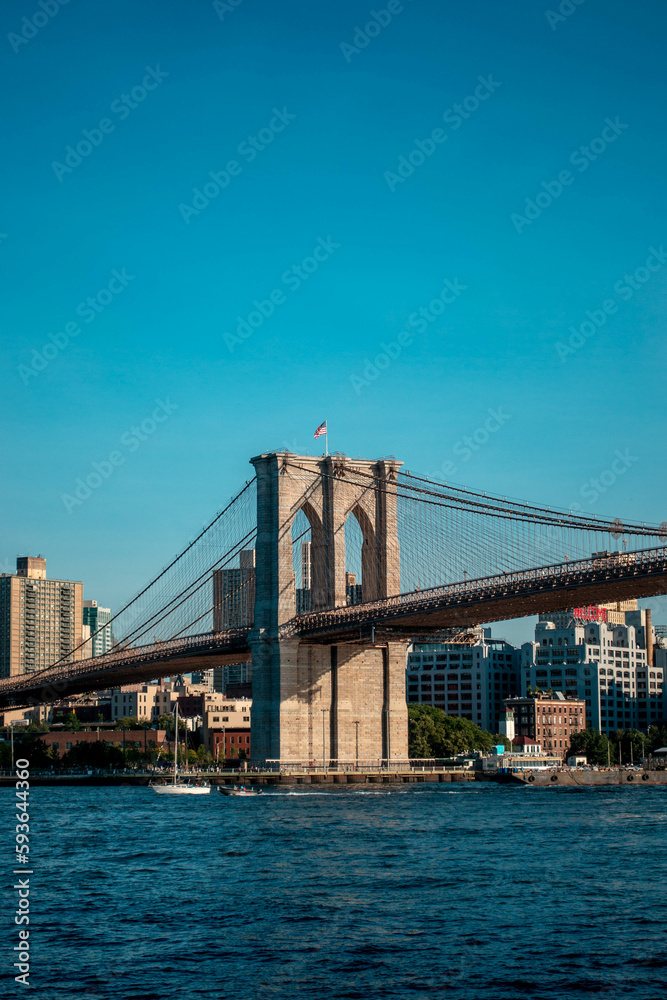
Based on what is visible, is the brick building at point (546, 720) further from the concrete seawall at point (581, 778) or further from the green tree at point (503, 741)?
the concrete seawall at point (581, 778)

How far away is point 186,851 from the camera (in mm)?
40312

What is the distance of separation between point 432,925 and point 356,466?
57.9 metres

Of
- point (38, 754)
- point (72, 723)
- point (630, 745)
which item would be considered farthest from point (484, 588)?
point (72, 723)

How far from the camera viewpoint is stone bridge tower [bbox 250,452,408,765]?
79000 millimetres

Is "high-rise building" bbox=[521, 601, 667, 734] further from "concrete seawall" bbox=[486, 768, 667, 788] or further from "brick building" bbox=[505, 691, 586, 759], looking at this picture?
"concrete seawall" bbox=[486, 768, 667, 788]

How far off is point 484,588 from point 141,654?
28871 mm

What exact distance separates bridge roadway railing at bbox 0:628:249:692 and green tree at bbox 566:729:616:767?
54828 mm

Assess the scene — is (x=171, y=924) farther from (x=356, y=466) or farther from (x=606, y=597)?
(x=356, y=466)

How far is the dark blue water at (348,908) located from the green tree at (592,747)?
263ft

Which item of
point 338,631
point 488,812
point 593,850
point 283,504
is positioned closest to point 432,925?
point 593,850

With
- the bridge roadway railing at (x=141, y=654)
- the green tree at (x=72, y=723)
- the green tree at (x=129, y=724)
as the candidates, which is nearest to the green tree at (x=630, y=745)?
the green tree at (x=129, y=724)

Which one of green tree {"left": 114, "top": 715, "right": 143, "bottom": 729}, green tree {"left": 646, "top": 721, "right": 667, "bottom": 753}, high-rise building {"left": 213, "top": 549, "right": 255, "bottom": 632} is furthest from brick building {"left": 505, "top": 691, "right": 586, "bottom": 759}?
high-rise building {"left": 213, "top": 549, "right": 255, "bottom": 632}

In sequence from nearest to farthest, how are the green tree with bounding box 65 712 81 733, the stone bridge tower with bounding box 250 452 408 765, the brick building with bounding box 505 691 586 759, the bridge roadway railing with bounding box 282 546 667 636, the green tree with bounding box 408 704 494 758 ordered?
the bridge roadway railing with bounding box 282 546 667 636 < the stone bridge tower with bounding box 250 452 408 765 < the green tree with bounding box 408 704 494 758 < the brick building with bounding box 505 691 586 759 < the green tree with bounding box 65 712 81 733

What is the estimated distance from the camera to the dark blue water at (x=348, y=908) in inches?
838
